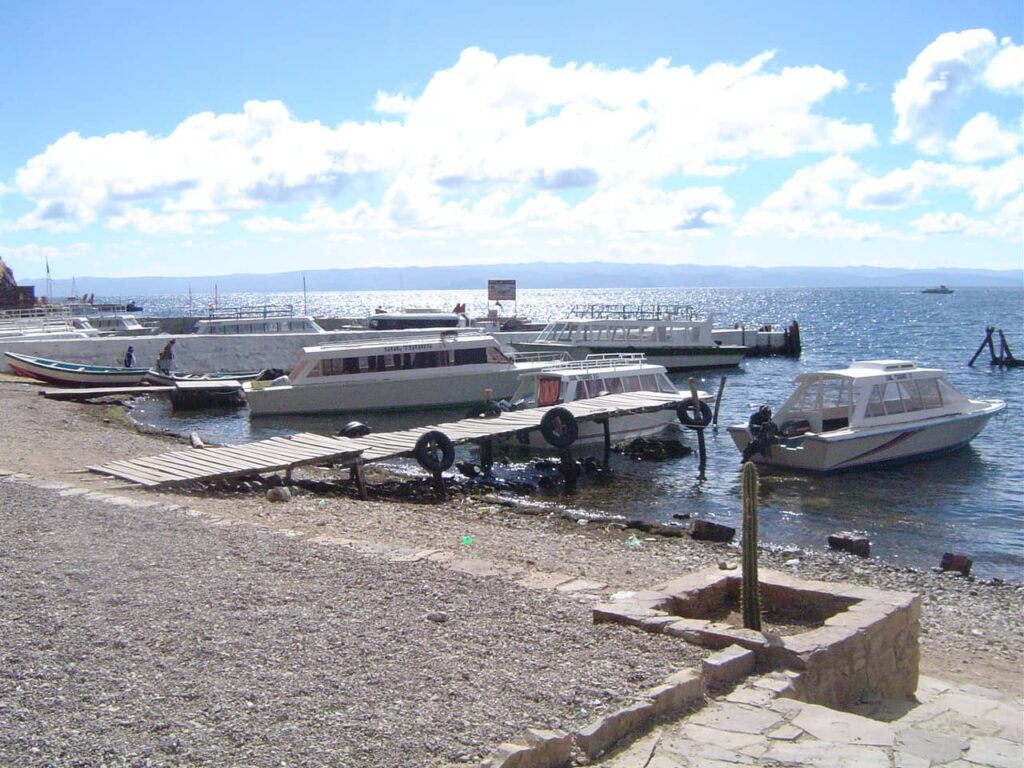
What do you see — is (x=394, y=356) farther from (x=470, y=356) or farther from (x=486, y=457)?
(x=486, y=457)

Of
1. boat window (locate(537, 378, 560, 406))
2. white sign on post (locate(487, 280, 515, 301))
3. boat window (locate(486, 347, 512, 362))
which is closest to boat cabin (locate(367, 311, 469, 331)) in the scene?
white sign on post (locate(487, 280, 515, 301))

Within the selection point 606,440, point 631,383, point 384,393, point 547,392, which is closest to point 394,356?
point 384,393

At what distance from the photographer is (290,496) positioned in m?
16.2

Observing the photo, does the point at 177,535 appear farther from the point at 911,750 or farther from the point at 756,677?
the point at 911,750

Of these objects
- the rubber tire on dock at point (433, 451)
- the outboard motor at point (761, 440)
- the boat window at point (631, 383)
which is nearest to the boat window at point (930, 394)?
the outboard motor at point (761, 440)

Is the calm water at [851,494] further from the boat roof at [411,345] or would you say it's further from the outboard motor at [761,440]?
the boat roof at [411,345]

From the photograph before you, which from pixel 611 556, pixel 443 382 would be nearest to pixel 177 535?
pixel 611 556

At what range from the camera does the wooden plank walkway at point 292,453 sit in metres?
16.5

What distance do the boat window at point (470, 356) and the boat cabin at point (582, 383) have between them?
698 centimetres

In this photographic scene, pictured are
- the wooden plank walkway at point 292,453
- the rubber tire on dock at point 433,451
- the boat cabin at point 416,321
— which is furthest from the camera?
the boat cabin at point 416,321

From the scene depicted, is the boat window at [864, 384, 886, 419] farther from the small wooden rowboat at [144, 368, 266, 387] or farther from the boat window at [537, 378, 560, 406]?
the small wooden rowboat at [144, 368, 266, 387]

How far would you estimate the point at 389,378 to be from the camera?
3659 centimetres

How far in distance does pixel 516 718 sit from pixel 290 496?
35.0 feet

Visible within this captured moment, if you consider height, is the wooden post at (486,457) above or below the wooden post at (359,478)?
below
